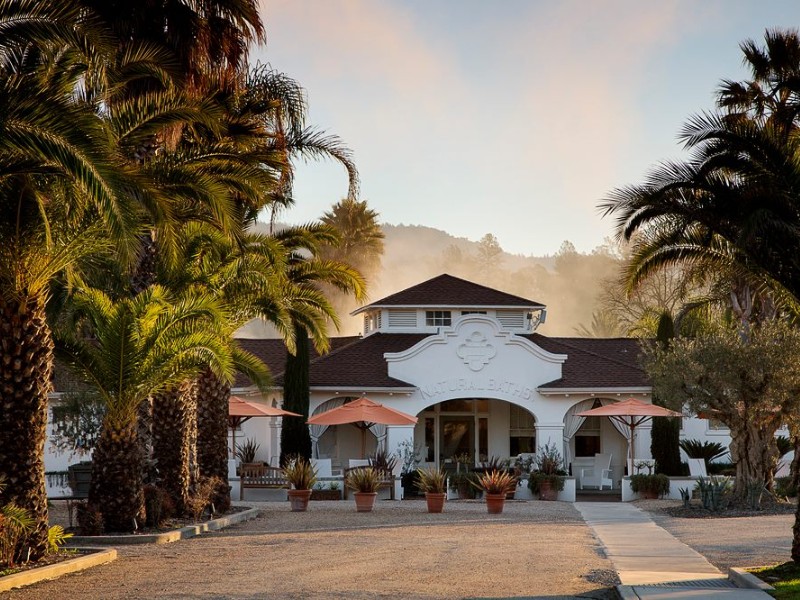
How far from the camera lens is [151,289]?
1870 cm

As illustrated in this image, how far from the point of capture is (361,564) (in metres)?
15.2

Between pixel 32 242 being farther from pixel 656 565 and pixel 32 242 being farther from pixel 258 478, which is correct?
pixel 258 478

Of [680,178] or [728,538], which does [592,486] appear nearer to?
[728,538]

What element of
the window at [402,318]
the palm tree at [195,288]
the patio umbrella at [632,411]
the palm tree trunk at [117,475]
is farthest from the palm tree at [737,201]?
the window at [402,318]

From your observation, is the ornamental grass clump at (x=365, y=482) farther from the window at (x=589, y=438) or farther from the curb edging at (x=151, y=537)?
the window at (x=589, y=438)

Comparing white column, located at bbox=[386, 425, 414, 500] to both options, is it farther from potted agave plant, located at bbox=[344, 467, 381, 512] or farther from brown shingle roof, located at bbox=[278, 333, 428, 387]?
potted agave plant, located at bbox=[344, 467, 381, 512]

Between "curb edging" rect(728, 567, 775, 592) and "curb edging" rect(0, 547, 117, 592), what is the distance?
8264 millimetres

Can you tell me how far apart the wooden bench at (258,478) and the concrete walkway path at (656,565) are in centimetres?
1092

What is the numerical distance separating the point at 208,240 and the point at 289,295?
6261 mm

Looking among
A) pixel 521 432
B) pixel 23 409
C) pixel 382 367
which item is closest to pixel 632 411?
pixel 521 432

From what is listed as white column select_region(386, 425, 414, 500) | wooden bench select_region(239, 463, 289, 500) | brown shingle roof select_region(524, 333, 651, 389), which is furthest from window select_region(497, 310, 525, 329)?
wooden bench select_region(239, 463, 289, 500)

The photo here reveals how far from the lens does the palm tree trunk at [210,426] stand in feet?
81.8

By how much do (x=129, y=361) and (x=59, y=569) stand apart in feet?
16.0

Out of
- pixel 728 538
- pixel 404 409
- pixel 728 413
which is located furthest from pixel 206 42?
pixel 404 409
